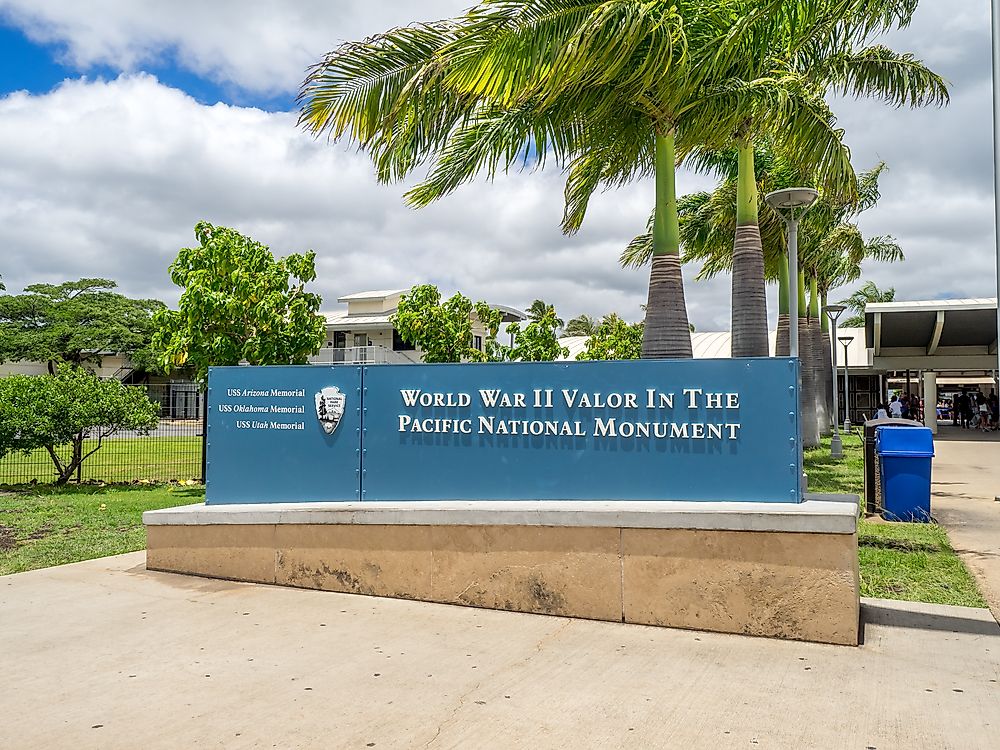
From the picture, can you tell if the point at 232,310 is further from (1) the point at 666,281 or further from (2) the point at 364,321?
(2) the point at 364,321

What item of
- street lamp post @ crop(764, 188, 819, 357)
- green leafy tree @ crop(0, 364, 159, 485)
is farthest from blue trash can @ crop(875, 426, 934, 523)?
green leafy tree @ crop(0, 364, 159, 485)

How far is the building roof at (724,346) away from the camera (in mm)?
43625

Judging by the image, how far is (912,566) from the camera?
803 cm

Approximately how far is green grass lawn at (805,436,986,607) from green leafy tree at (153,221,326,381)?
9.95m

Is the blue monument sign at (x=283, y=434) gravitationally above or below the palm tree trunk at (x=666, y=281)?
below

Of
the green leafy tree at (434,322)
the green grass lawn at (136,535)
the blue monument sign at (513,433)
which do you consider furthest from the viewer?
the green leafy tree at (434,322)

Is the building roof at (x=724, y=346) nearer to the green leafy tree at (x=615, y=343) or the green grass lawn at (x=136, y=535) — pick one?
the green leafy tree at (x=615, y=343)

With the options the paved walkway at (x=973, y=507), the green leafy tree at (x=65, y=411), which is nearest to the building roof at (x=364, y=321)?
the paved walkway at (x=973, y=507)

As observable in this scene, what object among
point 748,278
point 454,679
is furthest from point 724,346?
point 454,679

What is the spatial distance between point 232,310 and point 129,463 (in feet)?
21.6

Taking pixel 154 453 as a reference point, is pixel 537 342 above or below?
above

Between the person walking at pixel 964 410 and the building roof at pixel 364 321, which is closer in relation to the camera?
the person walking at pixel 964 410

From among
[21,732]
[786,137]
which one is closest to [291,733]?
[21,732]

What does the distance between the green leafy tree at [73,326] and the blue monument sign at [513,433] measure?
5201 centimetres
